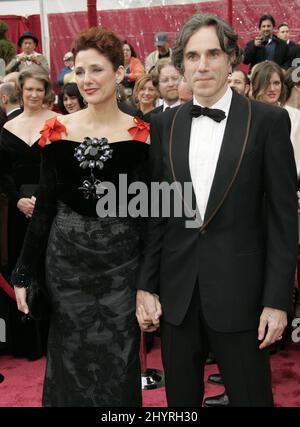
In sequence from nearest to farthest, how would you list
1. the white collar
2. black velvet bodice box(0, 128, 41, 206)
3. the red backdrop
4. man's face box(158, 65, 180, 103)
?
the white collar
black velvet bodice box(0, 128, 41, 206)
man's face box(158, 65, 180, 103)
the red backdrop

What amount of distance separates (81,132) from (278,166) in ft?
2.71

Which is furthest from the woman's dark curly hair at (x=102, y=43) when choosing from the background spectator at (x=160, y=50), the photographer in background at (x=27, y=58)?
the background spectator at (x=160, y=50)

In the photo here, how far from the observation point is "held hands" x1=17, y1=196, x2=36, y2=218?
12.9ft

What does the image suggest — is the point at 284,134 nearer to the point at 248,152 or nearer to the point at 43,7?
the point at 248,152

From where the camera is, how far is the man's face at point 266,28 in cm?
762

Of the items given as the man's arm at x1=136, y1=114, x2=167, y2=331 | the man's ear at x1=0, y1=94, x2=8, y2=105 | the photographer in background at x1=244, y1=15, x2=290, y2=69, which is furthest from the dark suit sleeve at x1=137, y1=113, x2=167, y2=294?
the photographer in background at x1=244, y1=15, x2=290, y2=69

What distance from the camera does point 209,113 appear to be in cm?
217

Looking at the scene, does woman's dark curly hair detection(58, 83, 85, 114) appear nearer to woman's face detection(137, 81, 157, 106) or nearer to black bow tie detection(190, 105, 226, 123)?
woman's face detection(137, 81, 157, 106)

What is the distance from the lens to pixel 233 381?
2172 millimetres

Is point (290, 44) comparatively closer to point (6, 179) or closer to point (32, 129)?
point (32, 129)

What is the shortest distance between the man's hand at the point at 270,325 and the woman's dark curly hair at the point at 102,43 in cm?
109

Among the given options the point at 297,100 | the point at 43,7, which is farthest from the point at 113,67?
the point at 43,7

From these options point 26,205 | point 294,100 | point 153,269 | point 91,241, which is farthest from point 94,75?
point 294,100

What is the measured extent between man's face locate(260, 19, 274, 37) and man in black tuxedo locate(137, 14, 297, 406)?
5726 mm
